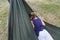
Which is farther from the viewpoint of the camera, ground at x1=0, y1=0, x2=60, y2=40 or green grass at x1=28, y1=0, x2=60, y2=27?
green grass at x1=28, y1=0, x2=60, y2=27

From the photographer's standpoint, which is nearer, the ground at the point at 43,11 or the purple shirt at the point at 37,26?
the purple shirt at the point at 37,26

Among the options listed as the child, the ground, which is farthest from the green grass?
the child

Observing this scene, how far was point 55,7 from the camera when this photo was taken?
5805 mm

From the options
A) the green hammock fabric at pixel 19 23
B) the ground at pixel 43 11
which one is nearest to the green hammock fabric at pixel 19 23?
the green hammock fabric at pixel 19 23

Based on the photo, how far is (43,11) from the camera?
5.72 meters

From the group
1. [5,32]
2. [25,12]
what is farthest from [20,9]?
[5,32]

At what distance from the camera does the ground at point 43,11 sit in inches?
206

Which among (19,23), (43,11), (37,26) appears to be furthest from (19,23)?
(43,11)

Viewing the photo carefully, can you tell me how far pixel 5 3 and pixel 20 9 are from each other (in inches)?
121

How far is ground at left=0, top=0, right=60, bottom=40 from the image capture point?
522 centimetres

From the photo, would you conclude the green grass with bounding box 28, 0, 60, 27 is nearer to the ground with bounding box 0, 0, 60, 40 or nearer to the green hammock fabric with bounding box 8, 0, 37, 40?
the ground with bounding box 0, 0, 60, 40

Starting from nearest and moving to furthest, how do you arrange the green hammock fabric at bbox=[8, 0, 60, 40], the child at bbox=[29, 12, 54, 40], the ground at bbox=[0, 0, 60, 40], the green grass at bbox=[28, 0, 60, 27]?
the green hammock fabric at bbox=[8, 0, 60, 40], the child at bbox=[29, 12, 54, 40], the ground at bbox=[0, 0, 60, 40], the green grass at bbox=[28, 0, 60, 27]

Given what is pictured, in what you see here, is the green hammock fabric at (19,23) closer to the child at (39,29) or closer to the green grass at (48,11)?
the child at (39,29)

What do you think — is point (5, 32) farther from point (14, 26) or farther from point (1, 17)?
point (14, 26)
